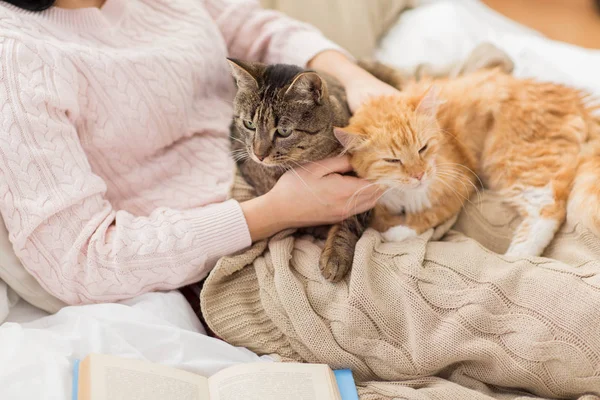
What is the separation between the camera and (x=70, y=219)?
51.3 inches

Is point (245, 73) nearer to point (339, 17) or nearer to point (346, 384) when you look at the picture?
point (346, 384)

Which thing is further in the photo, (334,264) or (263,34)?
(263,34)

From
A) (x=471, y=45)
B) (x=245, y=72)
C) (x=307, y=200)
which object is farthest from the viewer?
(x=471, y=45)

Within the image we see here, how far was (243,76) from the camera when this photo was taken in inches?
54.6

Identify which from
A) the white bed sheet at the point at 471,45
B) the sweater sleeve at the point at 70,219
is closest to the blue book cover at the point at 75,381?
the sweater sleeve at the point at 70,219

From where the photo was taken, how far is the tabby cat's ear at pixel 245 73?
1352mm

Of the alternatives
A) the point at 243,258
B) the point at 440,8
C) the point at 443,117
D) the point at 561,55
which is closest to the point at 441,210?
the point at 443,117

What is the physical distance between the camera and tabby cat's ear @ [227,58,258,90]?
4.44ft

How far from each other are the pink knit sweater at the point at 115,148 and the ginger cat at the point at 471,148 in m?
0.45

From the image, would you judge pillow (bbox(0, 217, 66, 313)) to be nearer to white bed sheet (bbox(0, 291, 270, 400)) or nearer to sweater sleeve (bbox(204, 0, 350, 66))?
white bed sheet (bbox(0, 291, 270, 400))

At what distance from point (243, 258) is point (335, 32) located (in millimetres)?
1199

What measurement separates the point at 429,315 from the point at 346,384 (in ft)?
0.87

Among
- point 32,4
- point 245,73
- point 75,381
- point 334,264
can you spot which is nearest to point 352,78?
point 245,73

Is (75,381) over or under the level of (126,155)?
under
